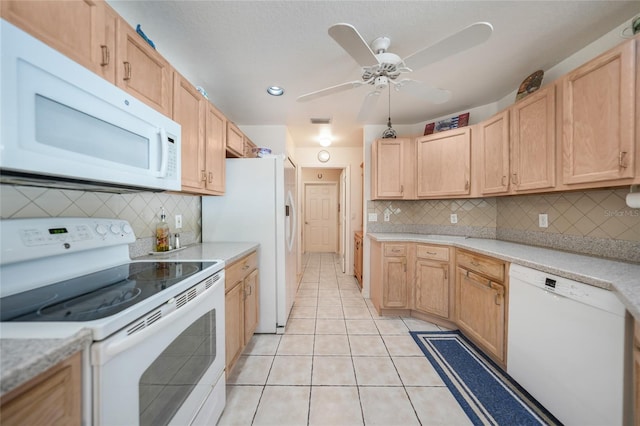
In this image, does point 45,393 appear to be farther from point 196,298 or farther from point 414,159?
point 414,159

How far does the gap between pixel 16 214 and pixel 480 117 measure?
376 cm

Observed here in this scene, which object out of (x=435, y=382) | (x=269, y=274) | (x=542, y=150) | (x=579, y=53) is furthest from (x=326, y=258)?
(x=579, y=53)

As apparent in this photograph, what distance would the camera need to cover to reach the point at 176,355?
3.19 ft

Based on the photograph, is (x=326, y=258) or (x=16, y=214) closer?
(x=16, y=214)

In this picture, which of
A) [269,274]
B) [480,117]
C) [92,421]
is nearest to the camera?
[92,421]

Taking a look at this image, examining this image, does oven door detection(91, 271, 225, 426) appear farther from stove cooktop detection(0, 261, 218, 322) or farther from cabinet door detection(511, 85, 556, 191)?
cabinet door detection(511, 85, 556, 191)

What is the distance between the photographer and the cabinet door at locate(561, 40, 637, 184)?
1.21 metres

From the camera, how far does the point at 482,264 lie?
189 cm

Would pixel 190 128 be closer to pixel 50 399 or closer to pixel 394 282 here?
pixel 50 399

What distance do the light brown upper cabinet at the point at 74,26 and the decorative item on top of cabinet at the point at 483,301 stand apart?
8.51ft

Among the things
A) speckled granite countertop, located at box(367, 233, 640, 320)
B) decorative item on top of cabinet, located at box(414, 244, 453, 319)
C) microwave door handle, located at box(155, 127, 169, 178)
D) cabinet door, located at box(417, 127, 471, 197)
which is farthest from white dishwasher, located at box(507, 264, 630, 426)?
microwave door handle, located at box(155, 127, 169, 178)

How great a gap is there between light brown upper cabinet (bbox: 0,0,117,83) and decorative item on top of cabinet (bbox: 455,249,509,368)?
2593 mm

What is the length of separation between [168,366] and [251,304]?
1051 millimetres

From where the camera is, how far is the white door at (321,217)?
20.7 feet
